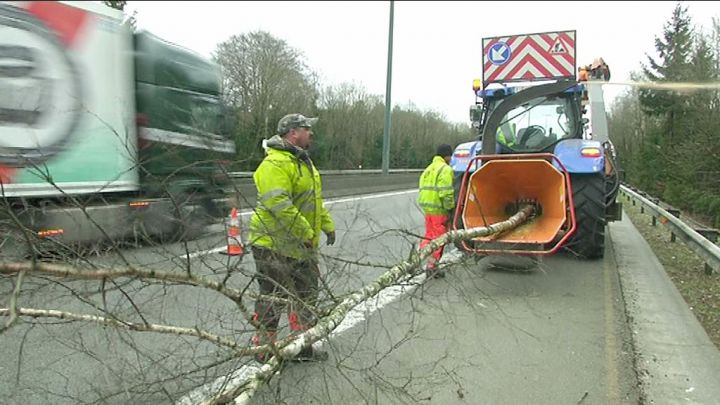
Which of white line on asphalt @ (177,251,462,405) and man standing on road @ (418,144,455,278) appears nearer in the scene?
white line on asphalt @ (177,251,462,405)

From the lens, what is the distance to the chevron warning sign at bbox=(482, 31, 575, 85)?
324 inches

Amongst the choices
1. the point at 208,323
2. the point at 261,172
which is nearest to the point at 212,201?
the point at 208,323

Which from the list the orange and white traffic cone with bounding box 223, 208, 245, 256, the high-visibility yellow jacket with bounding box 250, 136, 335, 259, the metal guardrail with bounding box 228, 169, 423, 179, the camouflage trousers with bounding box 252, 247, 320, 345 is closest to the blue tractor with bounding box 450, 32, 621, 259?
the high-visibility yellow jacket with bounding box 250, 136, 335, 259

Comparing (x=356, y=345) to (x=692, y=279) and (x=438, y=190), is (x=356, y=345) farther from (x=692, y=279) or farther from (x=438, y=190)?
(x=692, y=279)

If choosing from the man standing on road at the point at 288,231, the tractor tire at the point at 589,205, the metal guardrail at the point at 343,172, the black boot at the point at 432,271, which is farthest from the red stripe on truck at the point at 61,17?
the tractor tire at the point at 589,205

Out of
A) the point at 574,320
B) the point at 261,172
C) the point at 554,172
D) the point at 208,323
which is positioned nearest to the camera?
the point at 208,323

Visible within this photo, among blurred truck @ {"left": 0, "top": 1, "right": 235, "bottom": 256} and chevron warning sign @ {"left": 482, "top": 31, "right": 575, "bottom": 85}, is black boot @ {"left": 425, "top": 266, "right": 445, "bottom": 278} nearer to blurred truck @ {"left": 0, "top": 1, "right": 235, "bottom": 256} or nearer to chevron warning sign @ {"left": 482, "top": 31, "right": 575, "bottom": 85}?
blurred truck @ {"left": 0, "top": 1, "right": 235, "bottom": 256}

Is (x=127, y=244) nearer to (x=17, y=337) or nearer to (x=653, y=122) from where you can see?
(x=17, y=337)

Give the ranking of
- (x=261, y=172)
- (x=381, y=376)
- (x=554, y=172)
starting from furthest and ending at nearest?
(x=554, y=172) → (x=261, y=172) → (x=381, y=376)

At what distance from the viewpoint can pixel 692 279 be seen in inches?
282

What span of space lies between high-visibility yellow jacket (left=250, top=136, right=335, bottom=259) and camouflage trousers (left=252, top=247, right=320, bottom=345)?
0.22ft

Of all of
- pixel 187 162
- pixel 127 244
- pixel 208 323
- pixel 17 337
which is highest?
pixel 187 162

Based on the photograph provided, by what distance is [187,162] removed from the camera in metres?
2.86

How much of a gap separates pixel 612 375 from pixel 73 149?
678 centimetres
